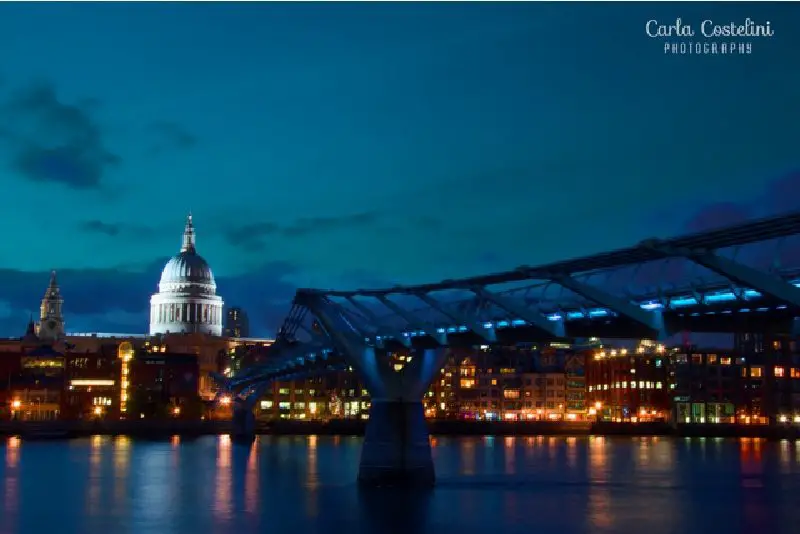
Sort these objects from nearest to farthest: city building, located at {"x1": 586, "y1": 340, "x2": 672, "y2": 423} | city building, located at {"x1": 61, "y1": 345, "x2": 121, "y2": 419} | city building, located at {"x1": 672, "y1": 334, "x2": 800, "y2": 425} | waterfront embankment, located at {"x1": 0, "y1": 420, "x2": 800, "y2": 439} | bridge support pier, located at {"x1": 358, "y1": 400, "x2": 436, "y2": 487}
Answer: bridge support pier, located at {"x1": 358, "y1": 400, "x2": 436, "y2": 487} → waterfront embankment, located at {"x1": 0, "y1": 420, "x2": 800, "y2": 439} → city building, located at {"x1": 672, "y1": 334, "x2": 800, "y2": 425} → city building, located at {"x1": 61, "y1": 345, "x2": 121, "y2": 419} → city building, located at {"x1": 586, "y1": 340, "x2": 672, "y2": 423}

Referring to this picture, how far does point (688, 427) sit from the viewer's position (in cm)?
16050

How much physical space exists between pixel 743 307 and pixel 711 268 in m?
4.08

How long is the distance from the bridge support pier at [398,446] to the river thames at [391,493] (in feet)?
5.52

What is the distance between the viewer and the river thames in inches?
2195

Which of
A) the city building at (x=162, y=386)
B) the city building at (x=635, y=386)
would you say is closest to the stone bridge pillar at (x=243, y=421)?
the city building at (x=162, y=386)

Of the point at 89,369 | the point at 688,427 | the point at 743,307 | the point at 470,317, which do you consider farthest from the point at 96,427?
the point at 743,307

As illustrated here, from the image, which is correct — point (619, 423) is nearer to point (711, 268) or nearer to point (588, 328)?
point (588, 328)

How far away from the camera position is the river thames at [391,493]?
183 feet

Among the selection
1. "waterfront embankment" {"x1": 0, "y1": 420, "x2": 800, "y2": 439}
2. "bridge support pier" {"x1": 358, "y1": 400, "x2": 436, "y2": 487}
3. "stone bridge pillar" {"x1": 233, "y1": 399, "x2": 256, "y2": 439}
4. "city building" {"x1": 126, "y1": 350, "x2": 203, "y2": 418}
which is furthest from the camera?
"city building" {"x1": 126, "y1": 350, "x2": 203, "y2": 418}

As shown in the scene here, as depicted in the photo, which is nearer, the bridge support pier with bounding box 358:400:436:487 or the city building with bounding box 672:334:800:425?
the bridge support pier with bounding box 358:400:436:487

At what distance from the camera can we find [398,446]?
6800 centimetres

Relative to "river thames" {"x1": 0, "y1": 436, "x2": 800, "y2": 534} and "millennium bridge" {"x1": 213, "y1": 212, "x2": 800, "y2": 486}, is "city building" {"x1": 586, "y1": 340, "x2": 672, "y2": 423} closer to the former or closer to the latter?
"river thames" {"x1": 0, "y1": 436, "x2": 800, "y2": 534}

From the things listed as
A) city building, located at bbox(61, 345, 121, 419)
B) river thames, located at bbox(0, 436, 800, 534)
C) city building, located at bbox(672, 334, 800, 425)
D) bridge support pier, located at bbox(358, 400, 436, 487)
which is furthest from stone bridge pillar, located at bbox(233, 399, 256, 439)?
bridge support pier, located at bbox(358, 400, 436, 487)

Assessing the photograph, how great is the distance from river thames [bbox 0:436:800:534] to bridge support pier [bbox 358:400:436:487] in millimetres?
1683
